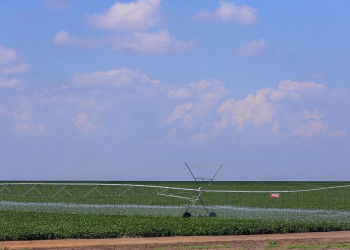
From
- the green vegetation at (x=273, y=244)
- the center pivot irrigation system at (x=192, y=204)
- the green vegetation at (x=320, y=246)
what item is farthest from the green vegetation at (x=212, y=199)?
the green vegetation at (x=320, y=246)

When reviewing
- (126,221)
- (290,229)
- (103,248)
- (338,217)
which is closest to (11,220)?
(126,221)

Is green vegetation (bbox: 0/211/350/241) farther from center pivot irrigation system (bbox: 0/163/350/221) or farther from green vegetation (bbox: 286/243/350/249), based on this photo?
center pivot irrigation system (bbox: 0/163/350/221)

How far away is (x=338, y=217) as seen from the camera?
39.1 meters

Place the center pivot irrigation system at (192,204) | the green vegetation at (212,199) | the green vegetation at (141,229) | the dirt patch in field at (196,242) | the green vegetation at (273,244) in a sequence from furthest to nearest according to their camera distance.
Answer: the green vegetation at (212,199) → the center pivot irrigation system at (192,204) → the green vegetation at (141,229) → the green vegetation at (273,244) → the dirt patch in field at (196,242)

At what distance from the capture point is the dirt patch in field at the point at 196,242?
906 inches

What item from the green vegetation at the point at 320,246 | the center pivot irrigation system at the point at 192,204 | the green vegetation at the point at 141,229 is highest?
the center pivot irrigation system at the point at 192,204

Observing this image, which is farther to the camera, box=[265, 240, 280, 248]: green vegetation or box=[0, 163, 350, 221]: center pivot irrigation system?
box=[0, 163, 350, 221]: center pivot irrigation system

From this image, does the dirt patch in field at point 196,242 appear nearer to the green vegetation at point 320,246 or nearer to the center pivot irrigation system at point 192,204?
the green vegetation at point 320,246

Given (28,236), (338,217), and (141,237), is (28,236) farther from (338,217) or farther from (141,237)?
(338,217)

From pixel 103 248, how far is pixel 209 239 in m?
5.01

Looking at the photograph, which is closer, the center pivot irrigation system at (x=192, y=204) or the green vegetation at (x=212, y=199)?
the center pivot irrigation system at (x=192, y=204)

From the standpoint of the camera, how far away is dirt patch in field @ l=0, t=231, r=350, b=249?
75.5ft

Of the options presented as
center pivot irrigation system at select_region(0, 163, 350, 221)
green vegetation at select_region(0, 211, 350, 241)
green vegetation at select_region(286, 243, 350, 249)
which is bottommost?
green vegetation at select_region(286, 243, 350, 249)

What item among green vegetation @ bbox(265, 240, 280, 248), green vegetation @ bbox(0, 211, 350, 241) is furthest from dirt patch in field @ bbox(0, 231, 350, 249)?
green vegetation @ bbox(0, 211, 350, 241)
